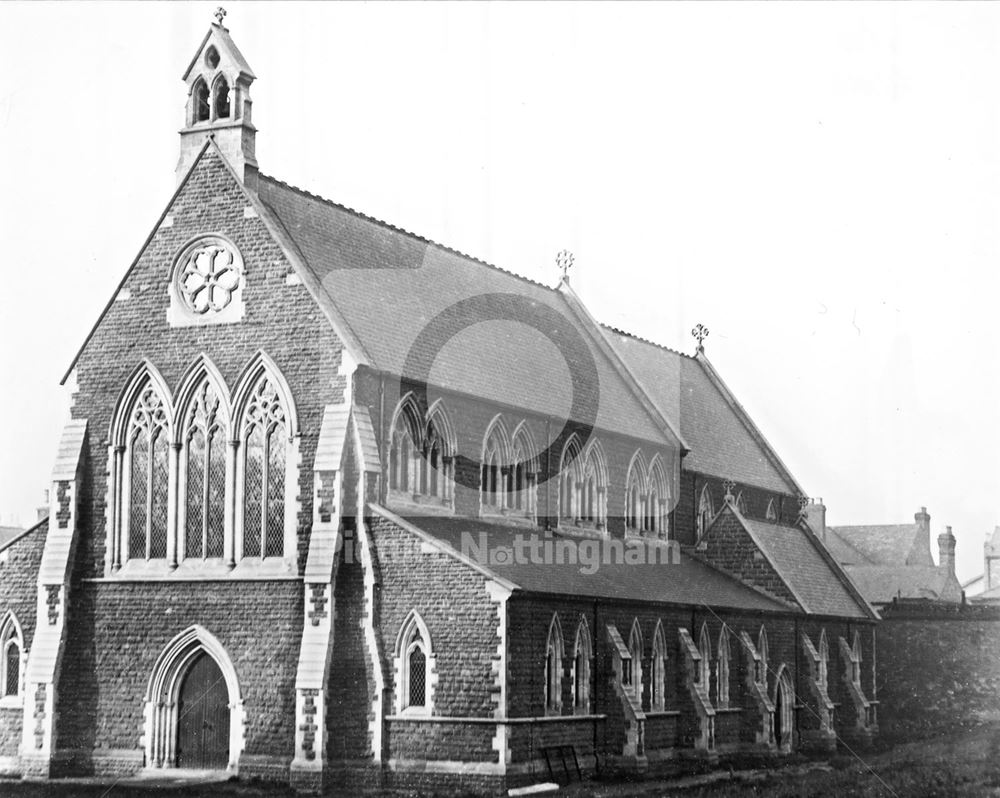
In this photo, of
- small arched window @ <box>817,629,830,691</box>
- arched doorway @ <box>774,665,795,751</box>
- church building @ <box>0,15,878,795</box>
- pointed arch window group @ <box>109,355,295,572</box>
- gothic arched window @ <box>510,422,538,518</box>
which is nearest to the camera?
church building @ <box>0,15,878,795</box>

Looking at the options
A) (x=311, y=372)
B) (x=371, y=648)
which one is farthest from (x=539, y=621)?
(x=311, y=372)

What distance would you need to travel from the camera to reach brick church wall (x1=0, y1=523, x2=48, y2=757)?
41.5 m

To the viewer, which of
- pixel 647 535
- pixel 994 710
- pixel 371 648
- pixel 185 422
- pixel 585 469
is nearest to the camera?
pixel 371 648

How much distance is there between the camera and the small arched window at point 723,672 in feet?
158

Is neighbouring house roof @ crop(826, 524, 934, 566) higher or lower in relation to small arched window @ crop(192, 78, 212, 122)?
lower

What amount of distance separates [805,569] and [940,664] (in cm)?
979

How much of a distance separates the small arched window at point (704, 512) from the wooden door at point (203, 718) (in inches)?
810

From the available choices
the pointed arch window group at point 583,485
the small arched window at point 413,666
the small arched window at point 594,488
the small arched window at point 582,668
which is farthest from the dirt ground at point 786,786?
the small arched window at point 594,488

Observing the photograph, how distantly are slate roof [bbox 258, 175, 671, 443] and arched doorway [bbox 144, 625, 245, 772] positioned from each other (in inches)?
297

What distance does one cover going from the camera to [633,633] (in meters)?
43.4

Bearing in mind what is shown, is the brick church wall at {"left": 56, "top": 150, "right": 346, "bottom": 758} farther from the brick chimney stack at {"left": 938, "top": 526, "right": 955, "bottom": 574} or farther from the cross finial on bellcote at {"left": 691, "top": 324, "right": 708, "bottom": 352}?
the brick chimney stack at {"left": 938, "top": 526, "right": 955, "bottom": 574}

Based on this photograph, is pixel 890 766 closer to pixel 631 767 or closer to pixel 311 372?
pixel 631 767

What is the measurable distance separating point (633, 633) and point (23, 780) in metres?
14.6

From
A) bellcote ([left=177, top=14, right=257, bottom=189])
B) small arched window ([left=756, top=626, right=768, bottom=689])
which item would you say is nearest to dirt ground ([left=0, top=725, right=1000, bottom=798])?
small arched window ([left=756, top=626, right=768, bottom=689])
